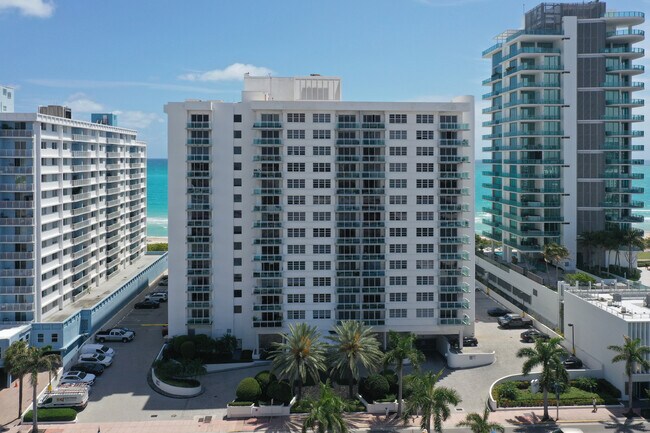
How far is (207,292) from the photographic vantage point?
6656 centimetres

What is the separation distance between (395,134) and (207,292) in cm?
2702

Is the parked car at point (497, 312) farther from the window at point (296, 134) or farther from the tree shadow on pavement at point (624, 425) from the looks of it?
the window at point (296, 134)

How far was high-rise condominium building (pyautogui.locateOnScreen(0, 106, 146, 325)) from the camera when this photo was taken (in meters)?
62.8

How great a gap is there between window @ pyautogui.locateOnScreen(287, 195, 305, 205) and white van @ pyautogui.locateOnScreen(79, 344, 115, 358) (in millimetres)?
25386

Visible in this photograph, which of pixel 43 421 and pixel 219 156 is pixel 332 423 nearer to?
pixel 43 421

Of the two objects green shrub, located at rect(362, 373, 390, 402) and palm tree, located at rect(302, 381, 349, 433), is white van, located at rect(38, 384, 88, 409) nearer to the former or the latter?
palm tree, located at rect(302, 381, 349, 433)

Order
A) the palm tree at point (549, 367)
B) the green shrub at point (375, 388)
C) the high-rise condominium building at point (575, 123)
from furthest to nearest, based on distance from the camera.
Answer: the high-rise condominium building at point (575, 123), the green shrub at point (375, 388), the palm tree at point (549, 367)

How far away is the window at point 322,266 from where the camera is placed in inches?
2635

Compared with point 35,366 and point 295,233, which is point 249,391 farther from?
point 295,233

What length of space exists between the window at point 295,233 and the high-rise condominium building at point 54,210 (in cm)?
2637

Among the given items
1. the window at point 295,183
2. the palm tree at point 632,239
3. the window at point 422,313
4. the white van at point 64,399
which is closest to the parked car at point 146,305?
the white van at point 64,399

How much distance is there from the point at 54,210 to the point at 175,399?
89.5 feet

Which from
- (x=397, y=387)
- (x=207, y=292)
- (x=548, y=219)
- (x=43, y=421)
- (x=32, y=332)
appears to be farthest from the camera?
(x=548, y=219)

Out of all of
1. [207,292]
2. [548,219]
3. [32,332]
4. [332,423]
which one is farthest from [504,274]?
[32,332]
